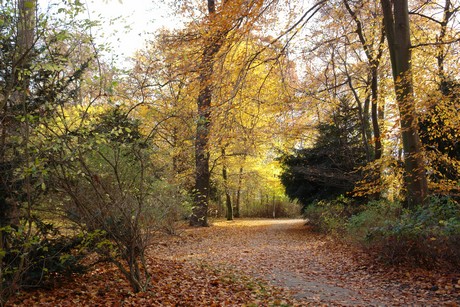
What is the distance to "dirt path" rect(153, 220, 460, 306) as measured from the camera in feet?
19.7

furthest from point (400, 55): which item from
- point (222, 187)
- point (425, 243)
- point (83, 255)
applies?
point (222, 187)

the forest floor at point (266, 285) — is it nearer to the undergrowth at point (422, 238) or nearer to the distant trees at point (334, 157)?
the undergrowth at point (422, 238)

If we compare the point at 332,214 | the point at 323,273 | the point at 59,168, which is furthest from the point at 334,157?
the point at 59,168

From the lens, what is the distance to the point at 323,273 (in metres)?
8.30

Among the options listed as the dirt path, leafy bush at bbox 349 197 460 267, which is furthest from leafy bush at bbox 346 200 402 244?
leafy bush at bbox 349 197 460 267

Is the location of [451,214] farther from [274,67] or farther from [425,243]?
[274,67]

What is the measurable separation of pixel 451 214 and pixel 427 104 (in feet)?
8.28

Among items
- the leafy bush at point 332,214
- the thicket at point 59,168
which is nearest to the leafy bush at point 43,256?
the thicket at point 59,168

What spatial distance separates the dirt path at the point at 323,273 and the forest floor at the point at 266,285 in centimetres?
1

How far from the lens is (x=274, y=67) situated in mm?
9391

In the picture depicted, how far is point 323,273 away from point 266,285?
171 cm

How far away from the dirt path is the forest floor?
0.5 inches

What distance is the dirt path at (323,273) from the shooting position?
6012 millimetres

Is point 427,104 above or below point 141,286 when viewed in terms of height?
above
